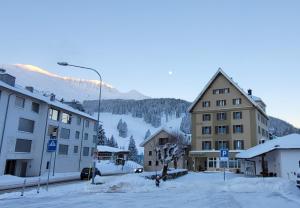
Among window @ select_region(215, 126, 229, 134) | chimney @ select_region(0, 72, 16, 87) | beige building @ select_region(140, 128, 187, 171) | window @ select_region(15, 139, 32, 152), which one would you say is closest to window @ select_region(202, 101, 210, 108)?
window @ select_region(215, 126, 229, 134)

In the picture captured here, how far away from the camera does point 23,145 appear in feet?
138

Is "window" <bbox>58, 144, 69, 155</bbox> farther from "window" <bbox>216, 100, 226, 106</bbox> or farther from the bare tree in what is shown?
"window" <bbox>216, 100, 226, 106</bbox>

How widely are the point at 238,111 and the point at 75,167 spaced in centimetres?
3101

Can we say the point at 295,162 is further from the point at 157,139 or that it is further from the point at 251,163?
the point at 157,139

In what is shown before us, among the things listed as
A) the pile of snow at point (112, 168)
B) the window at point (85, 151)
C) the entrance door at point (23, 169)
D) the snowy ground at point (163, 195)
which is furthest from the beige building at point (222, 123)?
the snowy ground at point (163, 195)

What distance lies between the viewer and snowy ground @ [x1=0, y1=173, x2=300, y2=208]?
50.4 ft

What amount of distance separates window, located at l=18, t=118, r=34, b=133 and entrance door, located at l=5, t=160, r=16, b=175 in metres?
4.46

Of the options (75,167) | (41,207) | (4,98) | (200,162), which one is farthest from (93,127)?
(41,207)

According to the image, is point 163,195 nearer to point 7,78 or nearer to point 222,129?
point 7,78

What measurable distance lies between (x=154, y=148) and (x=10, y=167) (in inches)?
1454

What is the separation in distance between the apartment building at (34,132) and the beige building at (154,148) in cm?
1898

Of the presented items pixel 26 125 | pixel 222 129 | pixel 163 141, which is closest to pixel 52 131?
pixel 26 125

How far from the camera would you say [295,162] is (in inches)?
1298

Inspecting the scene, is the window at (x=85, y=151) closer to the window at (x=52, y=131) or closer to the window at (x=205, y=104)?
the window at (x=52, y=131)
